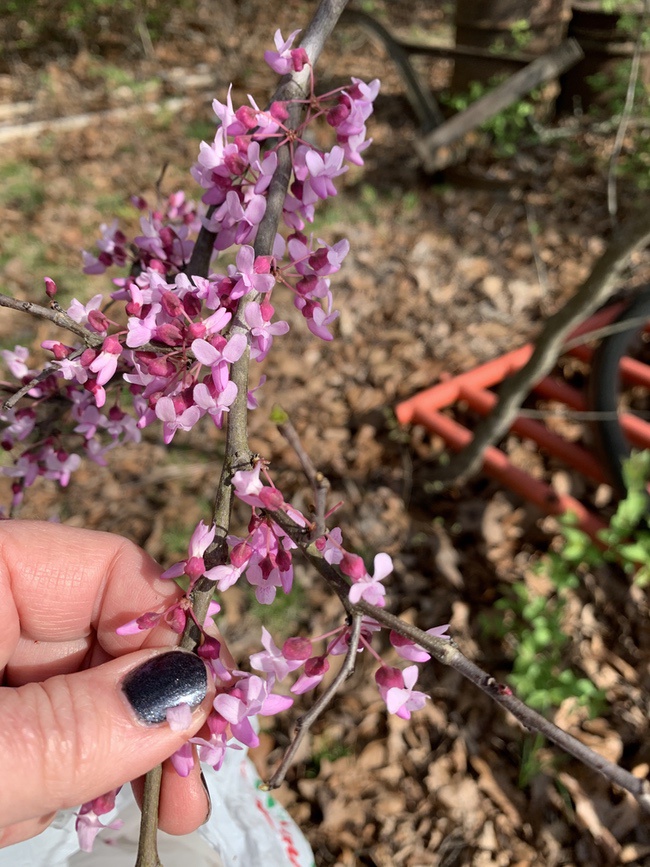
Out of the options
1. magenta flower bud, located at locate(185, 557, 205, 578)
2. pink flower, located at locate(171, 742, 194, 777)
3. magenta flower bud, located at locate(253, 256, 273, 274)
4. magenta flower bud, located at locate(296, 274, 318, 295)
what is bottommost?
pink flower, located at locate(171, 742, 194, 777)

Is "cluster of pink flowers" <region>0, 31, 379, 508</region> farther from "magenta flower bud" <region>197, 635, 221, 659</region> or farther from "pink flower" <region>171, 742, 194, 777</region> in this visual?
"pink flower" <region>171, 742, 194, 777</region>

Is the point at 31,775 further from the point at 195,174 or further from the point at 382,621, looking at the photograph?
the point at 195,174

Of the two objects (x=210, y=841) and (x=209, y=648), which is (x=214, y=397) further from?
(x=210, y=841)

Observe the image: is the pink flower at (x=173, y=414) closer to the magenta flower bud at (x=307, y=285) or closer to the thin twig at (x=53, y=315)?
the thin twig at (x=53, y=315)

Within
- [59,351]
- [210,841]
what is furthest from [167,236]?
[210,841]

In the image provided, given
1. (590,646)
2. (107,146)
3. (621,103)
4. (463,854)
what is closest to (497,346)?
(590,646)

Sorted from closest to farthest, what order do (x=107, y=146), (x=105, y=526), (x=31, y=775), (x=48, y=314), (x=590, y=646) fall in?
(x=48, y=314) → (x=31, y=775) → (x=590, y=646) → (x=105, y=526) → (x=107, y=146)

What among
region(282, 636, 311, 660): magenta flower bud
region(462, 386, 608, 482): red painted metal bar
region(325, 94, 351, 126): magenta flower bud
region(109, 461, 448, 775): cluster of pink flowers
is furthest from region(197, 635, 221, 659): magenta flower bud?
region(462, 386, 608, 482): red painted metal bar

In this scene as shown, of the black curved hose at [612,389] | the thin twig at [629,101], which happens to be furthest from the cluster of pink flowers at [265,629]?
the black curved hose at [612,389]
